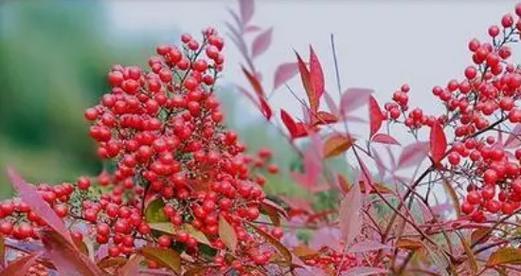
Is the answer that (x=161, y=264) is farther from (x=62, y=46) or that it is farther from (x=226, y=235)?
(x=62, y=46)

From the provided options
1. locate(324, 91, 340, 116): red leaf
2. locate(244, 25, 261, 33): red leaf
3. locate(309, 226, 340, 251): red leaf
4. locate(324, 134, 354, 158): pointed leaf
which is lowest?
locate(309, 226, 340, 251): red leaf

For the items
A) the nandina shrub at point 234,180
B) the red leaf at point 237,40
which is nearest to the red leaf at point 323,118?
the nandina shrub at point 234,180

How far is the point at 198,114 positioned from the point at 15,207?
0.10m

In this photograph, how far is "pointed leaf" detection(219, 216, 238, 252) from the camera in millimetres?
462

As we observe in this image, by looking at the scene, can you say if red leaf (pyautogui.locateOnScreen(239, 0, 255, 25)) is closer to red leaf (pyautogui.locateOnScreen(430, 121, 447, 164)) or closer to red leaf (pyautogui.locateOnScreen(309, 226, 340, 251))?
red leaf (pyautogui.locateOnScreen(309, 226, 340, 251))

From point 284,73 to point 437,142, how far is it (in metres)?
0.19

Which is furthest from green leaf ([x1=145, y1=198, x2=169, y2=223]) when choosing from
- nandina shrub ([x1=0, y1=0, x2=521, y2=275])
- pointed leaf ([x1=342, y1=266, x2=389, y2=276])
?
pointed leaf ([x1=342, y1=266, x2=389, y2=276])

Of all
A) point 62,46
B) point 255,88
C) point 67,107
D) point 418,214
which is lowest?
point 418,214

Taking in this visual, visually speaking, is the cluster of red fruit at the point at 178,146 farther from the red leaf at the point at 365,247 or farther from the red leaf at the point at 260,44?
the red leaf at the point at 260,44

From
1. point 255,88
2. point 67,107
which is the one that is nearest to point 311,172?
point 255,88

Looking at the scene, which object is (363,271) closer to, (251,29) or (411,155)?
(411,155)

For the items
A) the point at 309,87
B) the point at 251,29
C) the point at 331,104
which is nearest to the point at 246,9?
the point at 251,29

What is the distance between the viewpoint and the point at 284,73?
64 cm

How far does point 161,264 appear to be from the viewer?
18.2 inches
